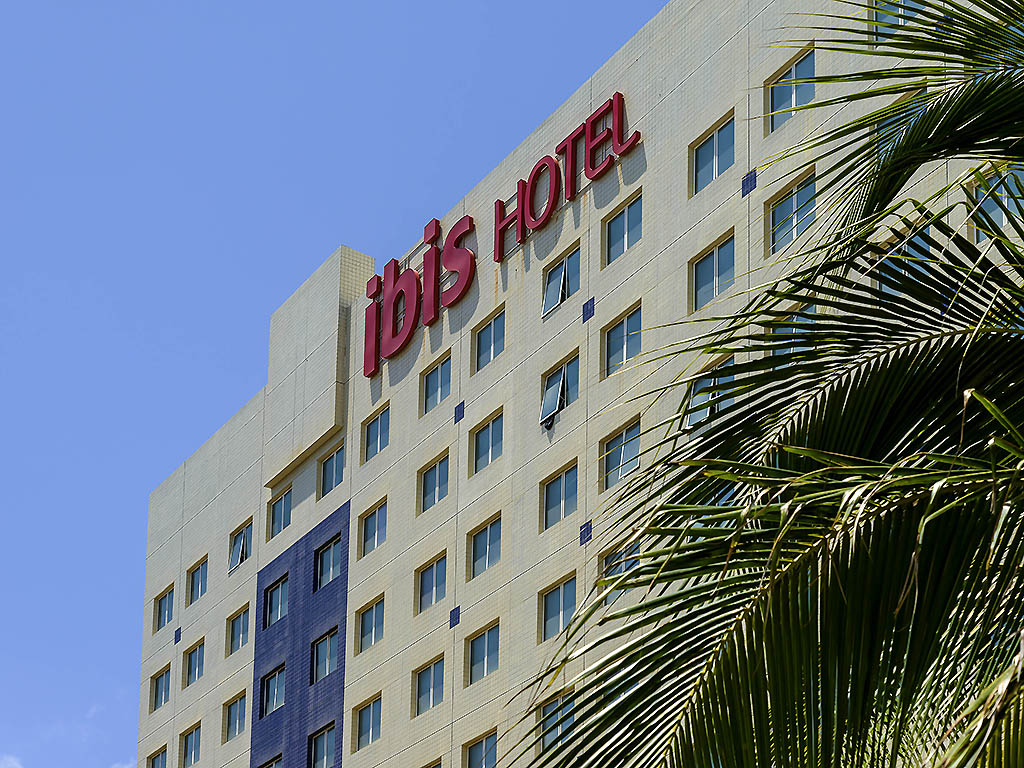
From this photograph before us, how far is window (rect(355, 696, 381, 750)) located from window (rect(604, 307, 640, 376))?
1277 centimetres

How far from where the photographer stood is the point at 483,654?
1774 inches

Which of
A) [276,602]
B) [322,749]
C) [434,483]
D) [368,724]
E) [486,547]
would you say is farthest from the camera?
[276,602]

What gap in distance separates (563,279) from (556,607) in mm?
8346

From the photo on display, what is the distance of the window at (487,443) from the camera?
154ft

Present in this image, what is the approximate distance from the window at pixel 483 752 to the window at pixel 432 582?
460cm

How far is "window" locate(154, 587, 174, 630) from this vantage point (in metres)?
65.1

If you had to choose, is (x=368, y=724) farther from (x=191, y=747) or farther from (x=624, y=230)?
(x=624, y=230)

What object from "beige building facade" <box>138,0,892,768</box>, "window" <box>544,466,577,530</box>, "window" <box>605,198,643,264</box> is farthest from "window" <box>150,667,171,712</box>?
"window" <box>605,198,643,264</box>

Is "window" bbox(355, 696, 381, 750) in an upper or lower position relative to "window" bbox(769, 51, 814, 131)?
lower

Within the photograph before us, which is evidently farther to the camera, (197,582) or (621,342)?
(197,582)

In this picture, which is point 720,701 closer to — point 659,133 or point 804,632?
point 804,632

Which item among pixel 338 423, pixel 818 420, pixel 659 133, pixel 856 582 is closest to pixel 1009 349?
pixel 818 420

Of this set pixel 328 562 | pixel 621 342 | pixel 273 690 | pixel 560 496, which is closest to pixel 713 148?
pixel 621 342

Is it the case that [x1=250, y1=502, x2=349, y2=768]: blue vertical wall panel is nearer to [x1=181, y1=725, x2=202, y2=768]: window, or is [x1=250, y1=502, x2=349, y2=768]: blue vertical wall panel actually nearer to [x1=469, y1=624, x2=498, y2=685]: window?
[x1=181, y1=725, x2=202, y2=768]: window
